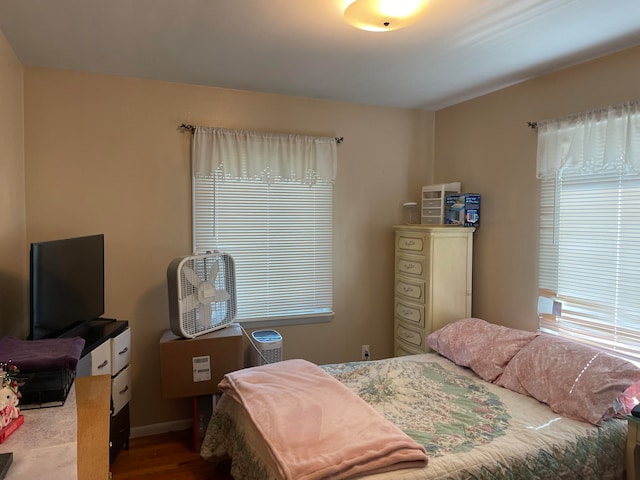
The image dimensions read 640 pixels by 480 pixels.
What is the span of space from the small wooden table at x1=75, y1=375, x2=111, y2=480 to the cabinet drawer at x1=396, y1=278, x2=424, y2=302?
2273 millimetres

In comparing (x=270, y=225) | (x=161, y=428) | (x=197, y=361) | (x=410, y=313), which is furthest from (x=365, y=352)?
(x=161, y=428)

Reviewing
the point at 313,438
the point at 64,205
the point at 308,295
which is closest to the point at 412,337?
the point at 308,295

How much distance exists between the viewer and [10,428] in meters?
1.35

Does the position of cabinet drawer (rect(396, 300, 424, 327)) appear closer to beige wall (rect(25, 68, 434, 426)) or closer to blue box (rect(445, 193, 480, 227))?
beige wall (rect(25, 68, 434, 426))

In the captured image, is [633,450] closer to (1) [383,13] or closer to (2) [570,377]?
(2) [570,377]

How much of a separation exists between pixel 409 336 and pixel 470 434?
1.50 m

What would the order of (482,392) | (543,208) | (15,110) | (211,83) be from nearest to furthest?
1. (482,392)
2. (15,110)
3. (543,208)
4. (211,83)

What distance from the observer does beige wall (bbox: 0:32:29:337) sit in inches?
91.4

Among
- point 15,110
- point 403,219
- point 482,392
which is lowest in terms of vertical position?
point 482,392

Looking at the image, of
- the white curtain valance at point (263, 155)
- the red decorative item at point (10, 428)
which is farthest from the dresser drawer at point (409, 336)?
the red decorative item at point (10, 428)

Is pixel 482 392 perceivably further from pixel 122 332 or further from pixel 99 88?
pixel 99 88

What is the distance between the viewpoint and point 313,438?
68.9 inches

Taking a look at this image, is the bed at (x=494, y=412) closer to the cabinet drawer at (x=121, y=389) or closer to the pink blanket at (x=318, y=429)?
the pink blanket at (x=318, y=429)

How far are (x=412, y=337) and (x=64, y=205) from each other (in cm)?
279
